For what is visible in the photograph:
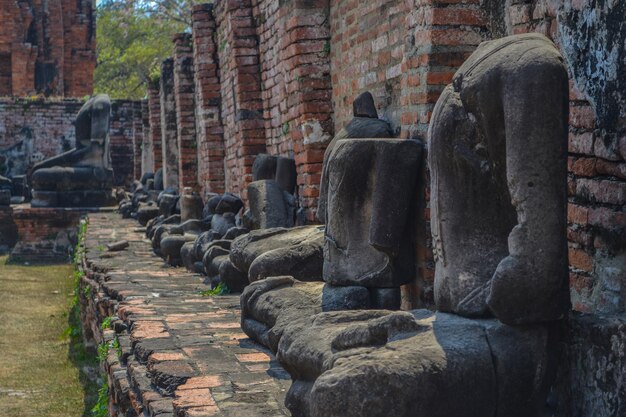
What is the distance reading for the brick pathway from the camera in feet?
12.3

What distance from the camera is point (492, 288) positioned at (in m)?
2.89

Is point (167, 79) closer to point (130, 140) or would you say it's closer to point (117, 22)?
point (130, 140)

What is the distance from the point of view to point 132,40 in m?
35.4

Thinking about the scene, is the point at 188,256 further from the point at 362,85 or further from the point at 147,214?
the point at 147,214

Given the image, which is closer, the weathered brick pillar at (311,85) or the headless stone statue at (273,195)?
the weathered brick pillar at (311,85)

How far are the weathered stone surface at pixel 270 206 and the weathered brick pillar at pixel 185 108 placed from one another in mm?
5430

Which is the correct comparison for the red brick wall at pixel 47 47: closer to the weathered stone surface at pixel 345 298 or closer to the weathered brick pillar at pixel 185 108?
the weathered brick pillar at pixel 185 108

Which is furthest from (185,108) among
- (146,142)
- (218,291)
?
(146,142)

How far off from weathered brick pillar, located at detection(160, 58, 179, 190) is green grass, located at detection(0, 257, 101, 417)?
6.84 ft

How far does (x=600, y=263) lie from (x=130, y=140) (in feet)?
67.7

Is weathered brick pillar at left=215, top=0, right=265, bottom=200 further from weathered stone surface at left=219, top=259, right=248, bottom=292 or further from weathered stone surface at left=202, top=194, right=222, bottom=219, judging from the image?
weathered stone surface at left=219, top=259, right=248, bottom=292

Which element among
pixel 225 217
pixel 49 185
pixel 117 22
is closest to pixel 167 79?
pixel 49 185

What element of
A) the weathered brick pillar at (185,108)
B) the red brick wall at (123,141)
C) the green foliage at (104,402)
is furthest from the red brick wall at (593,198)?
the red brick wall at (123,141)

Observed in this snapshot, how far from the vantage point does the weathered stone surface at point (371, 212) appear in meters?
4.56
